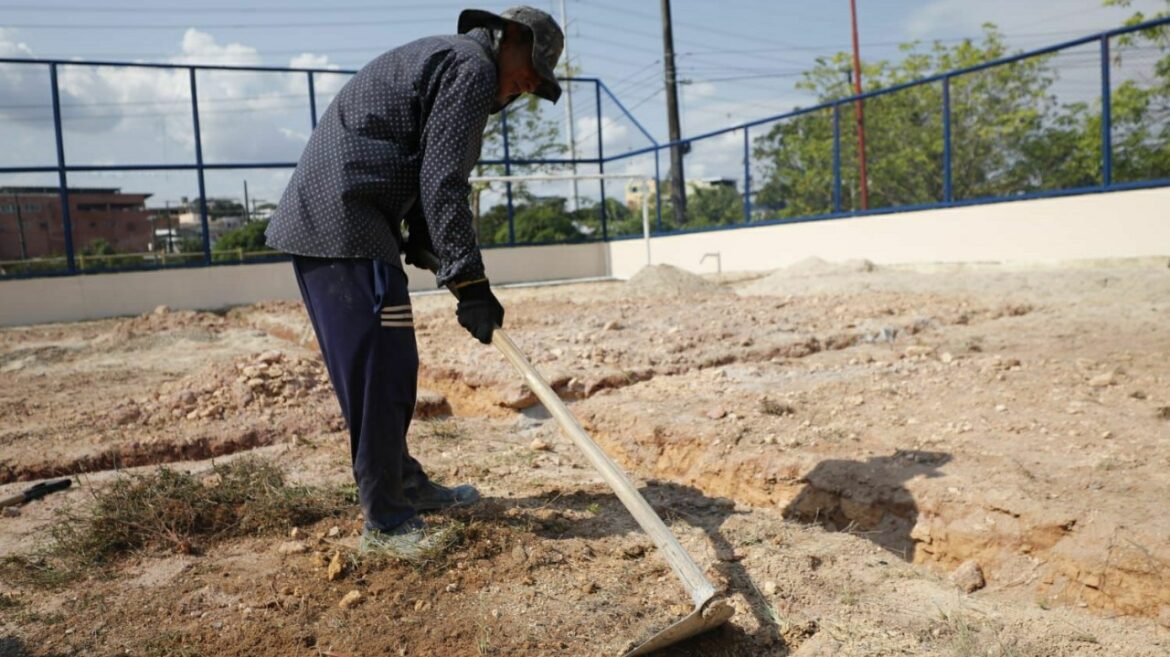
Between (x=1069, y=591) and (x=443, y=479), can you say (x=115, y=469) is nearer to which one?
(x=443, y=479)

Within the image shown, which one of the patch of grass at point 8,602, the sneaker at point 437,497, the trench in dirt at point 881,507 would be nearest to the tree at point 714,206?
the trench in dirt at point 881,507

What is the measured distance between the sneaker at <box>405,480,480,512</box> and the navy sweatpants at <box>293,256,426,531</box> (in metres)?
0.25

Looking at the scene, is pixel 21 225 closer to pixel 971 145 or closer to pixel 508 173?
pixel 508 173

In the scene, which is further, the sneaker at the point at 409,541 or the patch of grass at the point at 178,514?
the patch of grass at the point at 178,514

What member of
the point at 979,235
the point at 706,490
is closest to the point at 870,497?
the point at 706,490

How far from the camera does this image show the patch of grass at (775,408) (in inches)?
169

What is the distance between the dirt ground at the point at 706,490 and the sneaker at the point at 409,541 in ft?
0.19

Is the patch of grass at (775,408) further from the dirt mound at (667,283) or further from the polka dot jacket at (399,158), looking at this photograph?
the dirt mound at (667,283)

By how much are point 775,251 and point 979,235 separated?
13.0ft

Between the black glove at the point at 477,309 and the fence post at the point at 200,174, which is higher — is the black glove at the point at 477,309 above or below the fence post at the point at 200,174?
below

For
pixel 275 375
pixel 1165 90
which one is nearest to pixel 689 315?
pixel 275 375

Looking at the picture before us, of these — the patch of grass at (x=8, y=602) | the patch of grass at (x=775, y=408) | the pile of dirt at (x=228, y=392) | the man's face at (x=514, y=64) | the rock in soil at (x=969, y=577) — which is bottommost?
the rock in soil at (x=969, y=577)

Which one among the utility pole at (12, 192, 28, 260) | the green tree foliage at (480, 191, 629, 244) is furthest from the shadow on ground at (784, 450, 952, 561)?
the green tree foliage at (480, 191, 629, 244)

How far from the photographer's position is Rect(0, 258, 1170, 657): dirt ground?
234 centimetres
